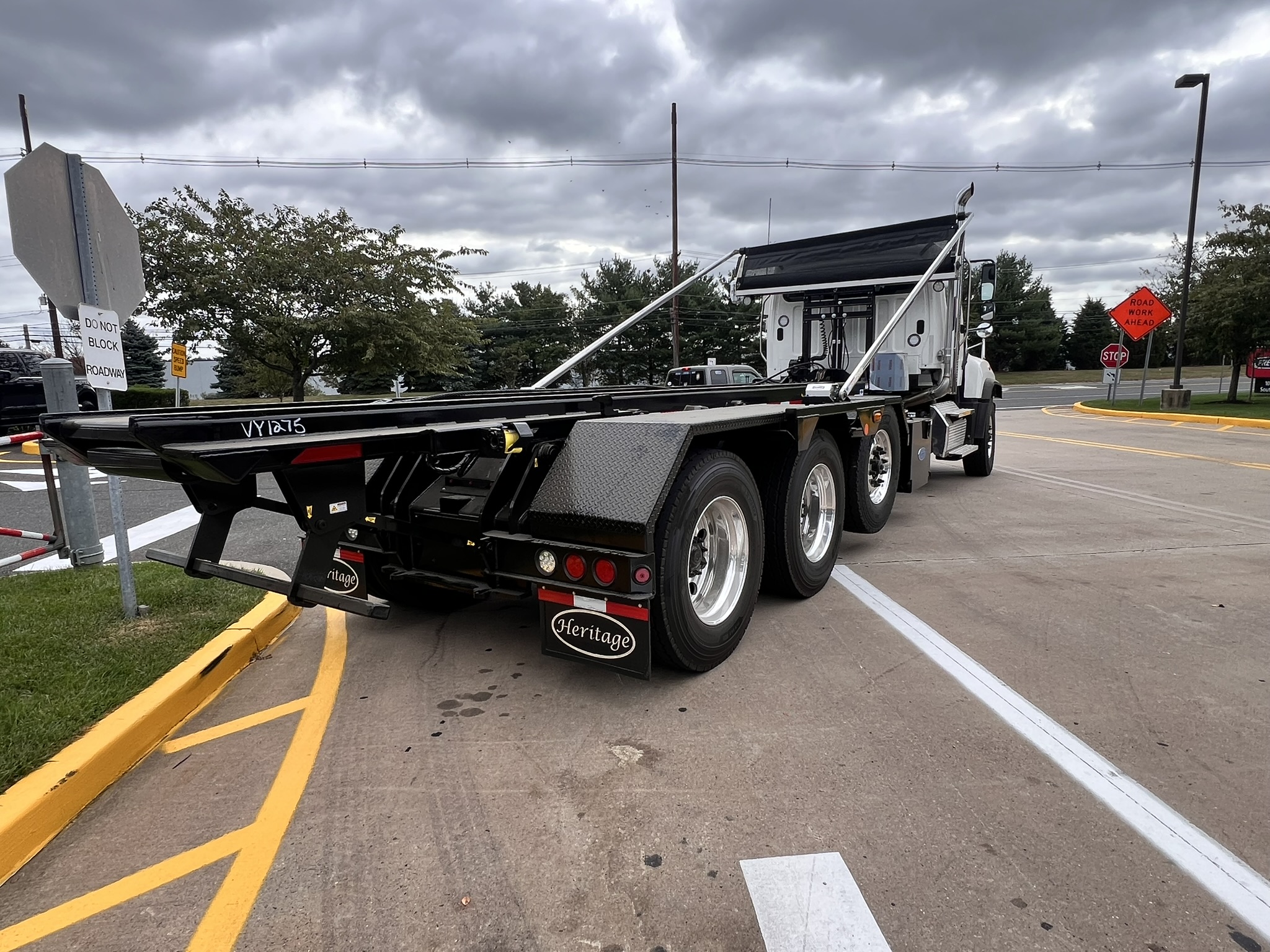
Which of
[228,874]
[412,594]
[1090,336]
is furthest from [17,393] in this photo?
[1090,336]

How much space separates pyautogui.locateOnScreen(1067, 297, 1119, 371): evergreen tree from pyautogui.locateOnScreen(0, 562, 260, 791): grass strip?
78.5 m

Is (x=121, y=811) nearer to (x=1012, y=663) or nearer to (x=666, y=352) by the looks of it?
(x=1012, y=663)

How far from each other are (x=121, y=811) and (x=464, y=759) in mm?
1254

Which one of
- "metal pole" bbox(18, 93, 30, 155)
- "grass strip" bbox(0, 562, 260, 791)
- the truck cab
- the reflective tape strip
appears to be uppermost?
"metal pole" bbox(18, 93, 30, 155)

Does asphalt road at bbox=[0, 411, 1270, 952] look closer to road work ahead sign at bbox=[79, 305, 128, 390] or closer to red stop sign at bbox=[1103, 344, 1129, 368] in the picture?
road work ahead sign at bbox=[79, 305, 128, 390]

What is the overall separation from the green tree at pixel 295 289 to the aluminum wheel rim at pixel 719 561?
1574 cm

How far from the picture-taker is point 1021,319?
200 feet

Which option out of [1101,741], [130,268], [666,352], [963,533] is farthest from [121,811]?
[666,352]

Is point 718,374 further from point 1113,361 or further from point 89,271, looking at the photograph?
point 1113,361

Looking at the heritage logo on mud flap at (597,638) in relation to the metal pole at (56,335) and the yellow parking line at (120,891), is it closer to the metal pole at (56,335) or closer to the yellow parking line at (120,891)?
the yellow parking line at (120,891)

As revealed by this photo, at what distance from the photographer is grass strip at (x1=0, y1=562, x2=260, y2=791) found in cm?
310

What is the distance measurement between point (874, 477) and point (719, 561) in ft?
10.0

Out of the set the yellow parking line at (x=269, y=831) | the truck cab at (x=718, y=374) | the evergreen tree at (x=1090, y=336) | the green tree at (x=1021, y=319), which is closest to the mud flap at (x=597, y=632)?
the yellow parking line at (x=269, y=831)

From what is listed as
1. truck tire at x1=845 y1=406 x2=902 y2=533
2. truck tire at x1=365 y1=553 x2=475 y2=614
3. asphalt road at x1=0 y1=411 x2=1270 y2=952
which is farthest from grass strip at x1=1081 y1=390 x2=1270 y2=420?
truck tire at x1=365 y1=553 x2=475 y2=614
